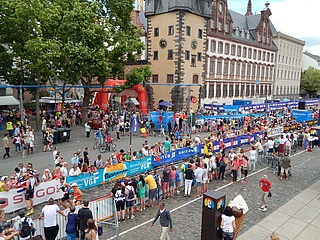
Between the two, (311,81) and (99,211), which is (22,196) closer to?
(99,211)

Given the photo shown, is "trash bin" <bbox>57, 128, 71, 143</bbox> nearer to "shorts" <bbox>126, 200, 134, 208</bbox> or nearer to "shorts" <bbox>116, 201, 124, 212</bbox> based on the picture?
"shorts" <bbox>126, 200, 134, 208</bbox>

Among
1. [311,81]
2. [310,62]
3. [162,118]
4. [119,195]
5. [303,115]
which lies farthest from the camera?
[310,62]

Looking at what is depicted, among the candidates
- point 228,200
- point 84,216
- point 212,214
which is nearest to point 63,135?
point 228,200

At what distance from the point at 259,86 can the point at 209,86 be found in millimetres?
19839

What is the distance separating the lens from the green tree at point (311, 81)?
76.8 m

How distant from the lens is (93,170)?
516 inches

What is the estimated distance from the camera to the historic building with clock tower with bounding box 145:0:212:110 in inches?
1479

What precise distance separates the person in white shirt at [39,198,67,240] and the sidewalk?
6.01 meters

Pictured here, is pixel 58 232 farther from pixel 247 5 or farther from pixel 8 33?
pixel 247 5

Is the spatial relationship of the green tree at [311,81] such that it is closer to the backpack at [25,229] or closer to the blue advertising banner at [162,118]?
the blue advertising banner at [162,118]

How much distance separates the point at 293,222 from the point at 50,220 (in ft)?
28.9

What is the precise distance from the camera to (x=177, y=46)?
37.8 m

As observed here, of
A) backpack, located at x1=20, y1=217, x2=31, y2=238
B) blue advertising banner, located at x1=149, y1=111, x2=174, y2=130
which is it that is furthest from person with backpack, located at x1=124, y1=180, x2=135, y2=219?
blue advertising banner, located at x1=149, y1=111, x2=174, y2=130

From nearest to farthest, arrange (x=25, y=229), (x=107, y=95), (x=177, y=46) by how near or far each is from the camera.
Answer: (x=25, y=229) < (x=107, y=95) < (x=177, y=46)
